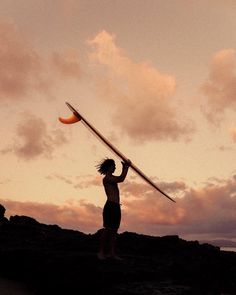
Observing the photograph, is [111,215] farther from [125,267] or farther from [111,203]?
[125,267]

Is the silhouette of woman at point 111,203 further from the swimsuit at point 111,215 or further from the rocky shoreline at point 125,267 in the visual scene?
the rocky shoreline at point 125,267

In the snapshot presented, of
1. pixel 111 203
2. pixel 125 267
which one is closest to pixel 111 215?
pixel 111 203

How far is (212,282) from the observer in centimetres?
1044

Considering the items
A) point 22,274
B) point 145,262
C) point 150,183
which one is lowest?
point 22,274

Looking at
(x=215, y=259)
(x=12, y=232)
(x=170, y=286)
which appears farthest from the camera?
(x=12, y=232)

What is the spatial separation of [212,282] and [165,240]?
382cm

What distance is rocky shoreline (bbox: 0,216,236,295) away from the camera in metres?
9.73

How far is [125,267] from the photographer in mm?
10312

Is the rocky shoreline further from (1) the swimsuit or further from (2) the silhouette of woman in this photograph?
(1) the swimsuit

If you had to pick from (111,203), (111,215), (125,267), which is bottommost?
(125,267)

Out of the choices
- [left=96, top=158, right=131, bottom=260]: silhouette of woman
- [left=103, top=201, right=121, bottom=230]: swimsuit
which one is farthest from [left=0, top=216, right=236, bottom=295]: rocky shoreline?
[left=103, top=201, right=121, bottom=230]: swimsuit

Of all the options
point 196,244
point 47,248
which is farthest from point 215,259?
point 47,248

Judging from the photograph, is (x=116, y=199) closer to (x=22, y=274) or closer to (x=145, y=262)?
(x=145, y=262)

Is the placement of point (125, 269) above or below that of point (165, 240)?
below
